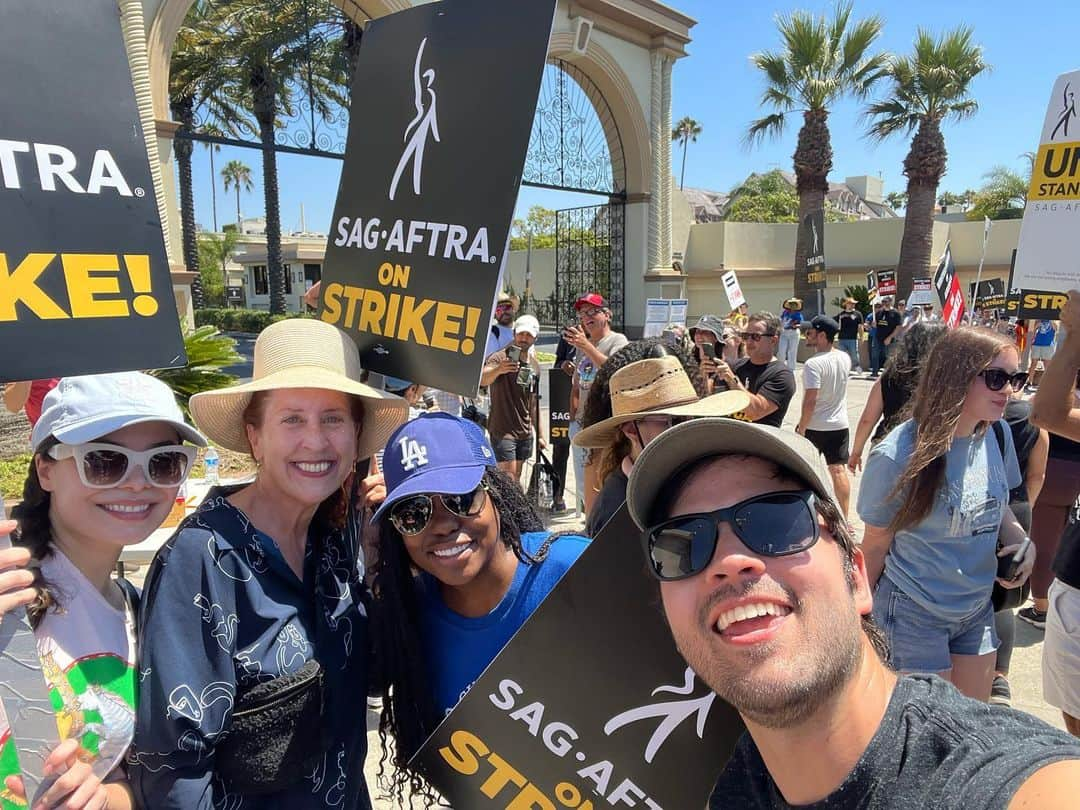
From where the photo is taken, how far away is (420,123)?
2.08 m

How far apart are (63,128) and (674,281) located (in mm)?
18951

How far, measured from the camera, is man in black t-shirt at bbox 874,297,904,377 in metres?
16.0

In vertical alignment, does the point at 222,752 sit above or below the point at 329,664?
below

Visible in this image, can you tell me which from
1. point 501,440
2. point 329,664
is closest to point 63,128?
point 329,664

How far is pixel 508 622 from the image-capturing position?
1772 millimetres

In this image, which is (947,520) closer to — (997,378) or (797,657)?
(997,378)

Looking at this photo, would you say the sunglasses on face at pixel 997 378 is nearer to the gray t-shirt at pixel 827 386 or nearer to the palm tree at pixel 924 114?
the gray t-shirt at pixel 827 386

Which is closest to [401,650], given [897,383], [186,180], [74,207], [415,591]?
[415,591]

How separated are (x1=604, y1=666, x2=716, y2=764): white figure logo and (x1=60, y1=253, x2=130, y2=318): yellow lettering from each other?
1.48 metres

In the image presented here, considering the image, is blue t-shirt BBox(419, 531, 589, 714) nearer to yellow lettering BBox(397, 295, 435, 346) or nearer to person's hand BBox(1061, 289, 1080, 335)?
yellow lettering BBox(397, 295, 435, 346)

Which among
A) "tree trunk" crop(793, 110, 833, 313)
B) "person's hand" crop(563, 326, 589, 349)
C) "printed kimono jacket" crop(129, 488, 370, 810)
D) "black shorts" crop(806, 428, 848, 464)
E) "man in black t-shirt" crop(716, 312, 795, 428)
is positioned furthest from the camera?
"tree trunk" crop(793, 110, 833, 313)

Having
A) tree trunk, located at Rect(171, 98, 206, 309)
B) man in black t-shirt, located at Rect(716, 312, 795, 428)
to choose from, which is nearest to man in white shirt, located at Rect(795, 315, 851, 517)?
man in black t-shirt, located at Rect(716, 312, 795, 428)

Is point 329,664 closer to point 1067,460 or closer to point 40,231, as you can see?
point 40,231

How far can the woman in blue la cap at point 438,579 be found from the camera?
173cm
